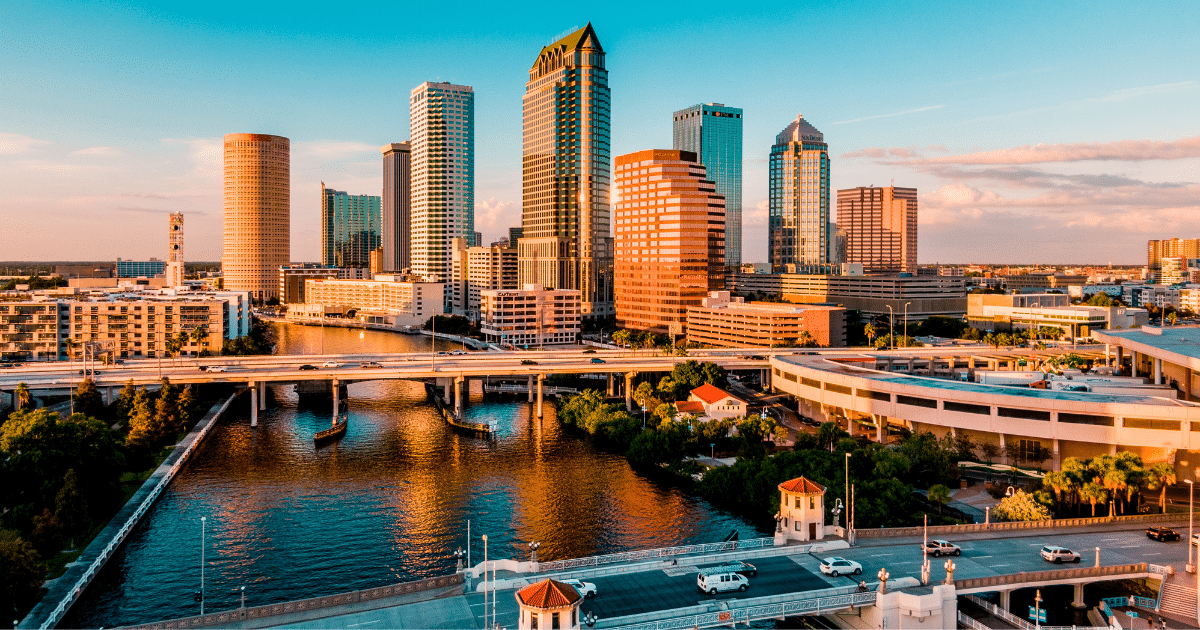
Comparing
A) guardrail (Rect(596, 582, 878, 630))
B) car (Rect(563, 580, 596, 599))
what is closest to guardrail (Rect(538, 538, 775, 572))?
car (Rect(563, 580, 596, 599))

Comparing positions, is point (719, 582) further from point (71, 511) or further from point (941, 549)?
point (71, 511)

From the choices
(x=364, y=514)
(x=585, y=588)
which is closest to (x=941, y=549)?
(x=585, y=588)

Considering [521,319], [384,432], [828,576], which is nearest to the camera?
[828,576]

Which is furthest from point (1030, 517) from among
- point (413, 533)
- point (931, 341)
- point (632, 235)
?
point (632, 235)

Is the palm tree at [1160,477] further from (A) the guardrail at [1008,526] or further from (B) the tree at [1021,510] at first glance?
(B) the tree at [1021,510]

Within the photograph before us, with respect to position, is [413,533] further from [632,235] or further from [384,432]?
[632,235]

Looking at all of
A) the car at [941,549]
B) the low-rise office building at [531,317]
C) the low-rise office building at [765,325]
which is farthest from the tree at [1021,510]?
the low-rise office building at [531,317]
